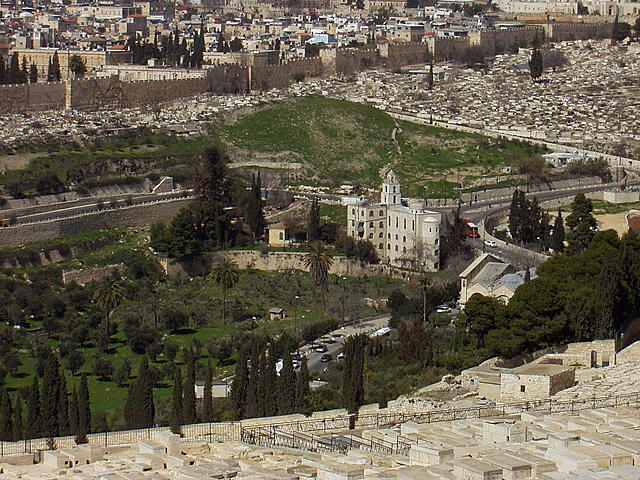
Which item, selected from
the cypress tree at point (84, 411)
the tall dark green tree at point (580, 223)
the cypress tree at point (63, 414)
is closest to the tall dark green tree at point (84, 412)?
the cypress tree at point (84, 411)

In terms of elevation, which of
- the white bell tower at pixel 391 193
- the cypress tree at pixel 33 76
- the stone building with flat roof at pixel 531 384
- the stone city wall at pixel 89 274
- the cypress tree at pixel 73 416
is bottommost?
the stone city wall at pixel 89 274

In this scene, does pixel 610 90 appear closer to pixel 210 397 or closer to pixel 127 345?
pixel 127 345

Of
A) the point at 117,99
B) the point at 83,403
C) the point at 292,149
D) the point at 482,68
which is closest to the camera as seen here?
the point at 83,403

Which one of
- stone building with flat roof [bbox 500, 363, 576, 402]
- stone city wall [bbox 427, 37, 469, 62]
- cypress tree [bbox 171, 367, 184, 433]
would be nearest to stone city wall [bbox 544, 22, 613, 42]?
stone city wall [bbox 427, 37, 469, 62]

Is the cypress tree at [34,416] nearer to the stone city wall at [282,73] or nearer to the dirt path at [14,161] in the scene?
the dirt path at [14,161]

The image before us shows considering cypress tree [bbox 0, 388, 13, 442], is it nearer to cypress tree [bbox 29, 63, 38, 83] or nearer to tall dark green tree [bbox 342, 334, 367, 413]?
tall dark green tree [bbox 342, 334, 367, 413]

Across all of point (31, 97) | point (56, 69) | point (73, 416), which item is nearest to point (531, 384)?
point (73, 416)

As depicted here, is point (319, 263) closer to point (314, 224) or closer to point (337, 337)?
point (314, 224)

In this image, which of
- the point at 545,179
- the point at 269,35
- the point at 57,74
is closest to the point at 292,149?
the point at 545,179
